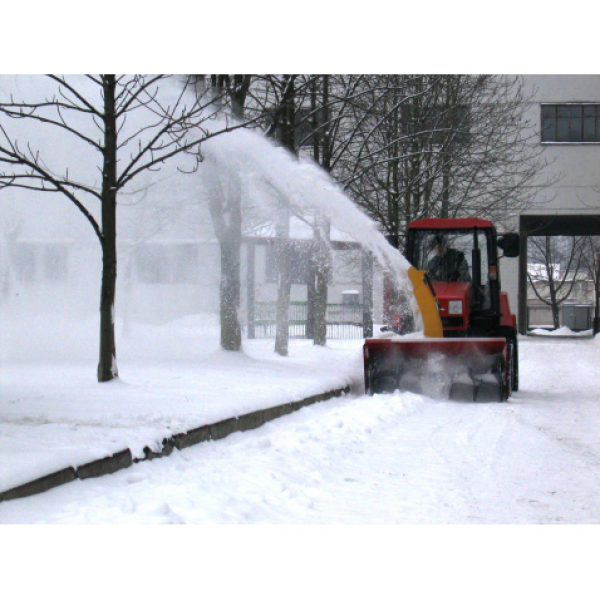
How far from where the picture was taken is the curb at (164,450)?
4887 mm

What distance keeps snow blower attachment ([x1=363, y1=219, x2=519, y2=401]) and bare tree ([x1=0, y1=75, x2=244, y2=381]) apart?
11.1 feet

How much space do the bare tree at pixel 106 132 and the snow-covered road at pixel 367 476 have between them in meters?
3.28

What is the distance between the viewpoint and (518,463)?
6648 mm

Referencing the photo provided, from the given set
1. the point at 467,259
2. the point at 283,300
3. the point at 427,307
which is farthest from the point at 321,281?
the point at 427,307

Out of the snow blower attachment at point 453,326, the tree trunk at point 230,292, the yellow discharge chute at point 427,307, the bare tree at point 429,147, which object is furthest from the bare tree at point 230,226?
the yellow discharge chute at point 427,307

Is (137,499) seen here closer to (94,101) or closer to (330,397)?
(330,397)

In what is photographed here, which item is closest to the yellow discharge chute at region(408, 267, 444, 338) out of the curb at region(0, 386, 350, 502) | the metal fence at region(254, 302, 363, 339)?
the curb at region(0, 386, 350, 502)

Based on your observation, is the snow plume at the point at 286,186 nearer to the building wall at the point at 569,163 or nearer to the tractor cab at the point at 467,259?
the tractor cab at the point at 467,259

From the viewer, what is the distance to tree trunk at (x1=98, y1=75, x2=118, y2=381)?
991 cm

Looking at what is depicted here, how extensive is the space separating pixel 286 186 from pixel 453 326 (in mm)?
4305

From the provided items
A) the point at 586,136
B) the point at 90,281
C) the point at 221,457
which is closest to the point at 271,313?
the point at 90,281

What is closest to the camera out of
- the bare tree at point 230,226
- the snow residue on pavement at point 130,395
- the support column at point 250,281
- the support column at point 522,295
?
the snow residue on pavement at point 130,395

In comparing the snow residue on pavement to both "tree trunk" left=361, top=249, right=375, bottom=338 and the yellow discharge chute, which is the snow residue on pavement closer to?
the yellow discharge chute

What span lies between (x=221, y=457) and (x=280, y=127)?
9.75m
